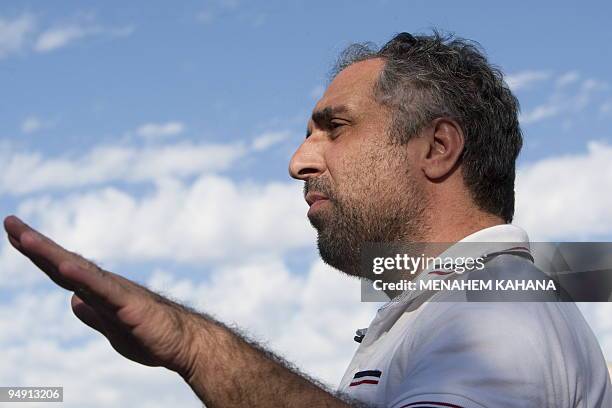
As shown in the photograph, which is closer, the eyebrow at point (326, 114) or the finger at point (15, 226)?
the finger at point (15, 226)

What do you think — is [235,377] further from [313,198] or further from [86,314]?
[313,198]

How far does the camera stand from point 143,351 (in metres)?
2.75

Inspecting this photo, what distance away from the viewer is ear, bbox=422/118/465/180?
4633mm

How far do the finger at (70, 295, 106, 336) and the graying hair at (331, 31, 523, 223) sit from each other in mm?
2240

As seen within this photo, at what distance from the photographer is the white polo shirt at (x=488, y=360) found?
2.97 m

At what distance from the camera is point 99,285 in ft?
8.23

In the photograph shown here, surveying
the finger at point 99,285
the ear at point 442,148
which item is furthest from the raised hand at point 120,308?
the ear at point 442,148

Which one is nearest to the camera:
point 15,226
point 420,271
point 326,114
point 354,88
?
point 15,226

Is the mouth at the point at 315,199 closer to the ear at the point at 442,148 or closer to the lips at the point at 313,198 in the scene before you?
the lips at the point at 313,198

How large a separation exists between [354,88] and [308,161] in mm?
516

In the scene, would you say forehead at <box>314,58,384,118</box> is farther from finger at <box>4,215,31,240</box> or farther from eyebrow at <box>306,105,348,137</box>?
finger at <box>4,215,31,240</box>

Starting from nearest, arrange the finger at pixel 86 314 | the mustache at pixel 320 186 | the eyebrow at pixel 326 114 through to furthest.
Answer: the finger at pixel 86 314, the mustache at pixel 320 186, the eyebrow at pixel 326 114

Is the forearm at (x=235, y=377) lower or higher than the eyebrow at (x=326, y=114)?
lower

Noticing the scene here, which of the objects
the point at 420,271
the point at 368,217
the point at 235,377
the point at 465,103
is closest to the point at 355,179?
the point at 368,217
